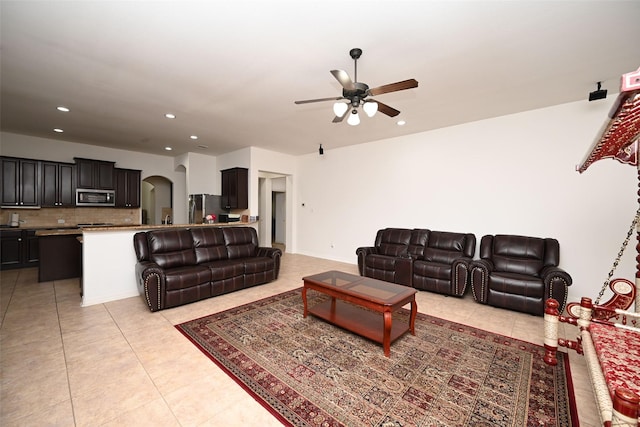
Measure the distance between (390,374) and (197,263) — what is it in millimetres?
3264

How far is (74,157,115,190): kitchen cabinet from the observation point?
591 centimetres

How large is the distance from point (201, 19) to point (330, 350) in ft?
10.1

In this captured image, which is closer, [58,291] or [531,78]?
[531,78]

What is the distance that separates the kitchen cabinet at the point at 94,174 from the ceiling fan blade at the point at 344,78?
6637 millimetres

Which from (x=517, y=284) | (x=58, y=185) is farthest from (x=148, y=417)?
(x=58, y=185)

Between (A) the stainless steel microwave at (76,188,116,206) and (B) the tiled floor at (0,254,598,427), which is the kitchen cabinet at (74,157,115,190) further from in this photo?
(B) the tiled floor at (0,254,598,427)

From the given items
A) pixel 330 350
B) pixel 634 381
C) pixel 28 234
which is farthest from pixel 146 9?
pixel 28 234

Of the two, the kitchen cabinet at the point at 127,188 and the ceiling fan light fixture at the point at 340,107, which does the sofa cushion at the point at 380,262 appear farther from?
the kitchen cabinet at the point at 127,188

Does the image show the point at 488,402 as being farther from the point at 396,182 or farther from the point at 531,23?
the point at 396,182

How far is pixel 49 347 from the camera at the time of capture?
2.46 metres

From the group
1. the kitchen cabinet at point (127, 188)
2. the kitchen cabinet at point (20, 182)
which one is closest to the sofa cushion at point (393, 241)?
the kitchen cabinet at point (127, 188)

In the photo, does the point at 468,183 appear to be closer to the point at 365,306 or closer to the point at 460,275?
the point at 460,275

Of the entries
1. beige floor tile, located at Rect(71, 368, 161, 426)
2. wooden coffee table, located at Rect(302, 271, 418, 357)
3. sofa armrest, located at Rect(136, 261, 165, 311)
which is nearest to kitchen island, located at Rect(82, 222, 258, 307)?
sofa armrest, located at Rect(136, 261, 165, 311)

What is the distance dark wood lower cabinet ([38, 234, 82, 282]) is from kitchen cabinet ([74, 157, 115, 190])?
1845 mm
